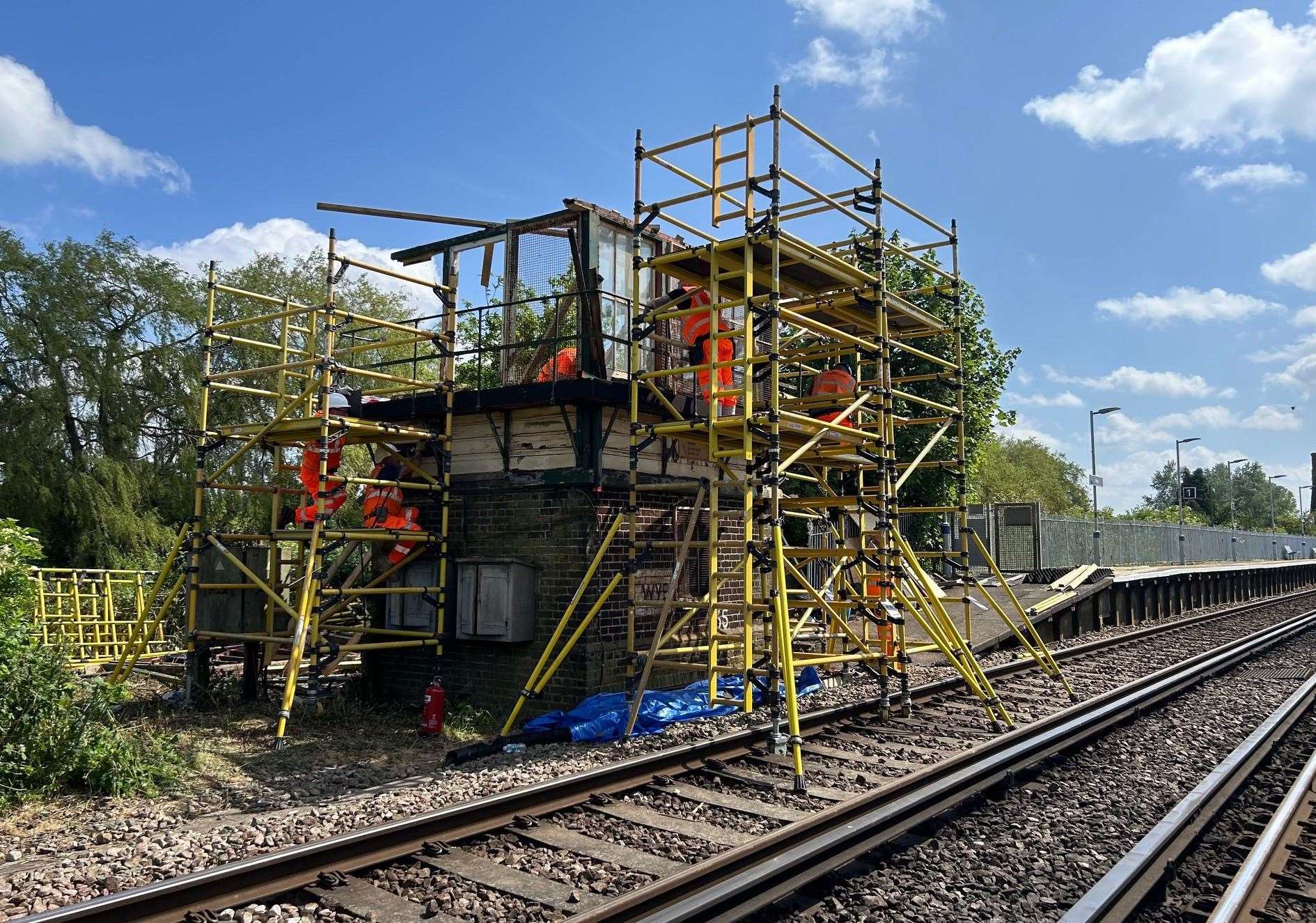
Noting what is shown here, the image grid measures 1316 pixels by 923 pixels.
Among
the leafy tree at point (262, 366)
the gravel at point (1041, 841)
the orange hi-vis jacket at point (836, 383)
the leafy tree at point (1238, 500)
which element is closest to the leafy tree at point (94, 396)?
the leafy tree at point (262, 366)

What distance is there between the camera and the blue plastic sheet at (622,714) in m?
8.95

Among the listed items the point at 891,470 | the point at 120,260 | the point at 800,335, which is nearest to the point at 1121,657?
the point at 891,470

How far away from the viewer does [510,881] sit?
210 inches

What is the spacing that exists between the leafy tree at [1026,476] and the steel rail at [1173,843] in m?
47.5

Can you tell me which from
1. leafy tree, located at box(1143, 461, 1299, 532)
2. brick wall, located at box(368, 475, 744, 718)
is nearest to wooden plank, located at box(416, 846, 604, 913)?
brick wall, located at box(368, 475, 744, 718)

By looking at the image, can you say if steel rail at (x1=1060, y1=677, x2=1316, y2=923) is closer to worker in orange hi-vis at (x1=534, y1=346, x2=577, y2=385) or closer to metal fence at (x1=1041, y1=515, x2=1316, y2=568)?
worker in orange hi-vis at (x1=534, y1=346, x2=577, y2=385)

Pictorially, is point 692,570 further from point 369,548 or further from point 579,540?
point 369,548

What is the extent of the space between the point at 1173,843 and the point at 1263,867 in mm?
482

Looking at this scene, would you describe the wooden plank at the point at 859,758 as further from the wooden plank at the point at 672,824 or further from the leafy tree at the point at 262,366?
the leafy tree at the point at 262,366

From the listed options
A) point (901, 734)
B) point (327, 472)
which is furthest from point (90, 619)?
point (901, 734)

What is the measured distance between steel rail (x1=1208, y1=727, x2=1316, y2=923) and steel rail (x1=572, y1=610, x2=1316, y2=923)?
1806mm

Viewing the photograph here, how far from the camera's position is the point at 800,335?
10750 mm

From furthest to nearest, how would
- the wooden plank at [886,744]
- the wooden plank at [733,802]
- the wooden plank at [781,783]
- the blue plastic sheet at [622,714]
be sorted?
the blue plastic sheet at [622,714] → the wooden plank at [886,744] → the wooden plank at [781,783] → the wooden plank at [733,802]

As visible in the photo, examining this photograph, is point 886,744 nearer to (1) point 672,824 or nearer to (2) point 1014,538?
(1) point 672,824
